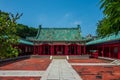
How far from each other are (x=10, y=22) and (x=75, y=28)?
5038 centimetres

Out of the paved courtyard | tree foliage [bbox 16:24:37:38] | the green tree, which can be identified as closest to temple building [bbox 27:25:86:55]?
the paved courtyard

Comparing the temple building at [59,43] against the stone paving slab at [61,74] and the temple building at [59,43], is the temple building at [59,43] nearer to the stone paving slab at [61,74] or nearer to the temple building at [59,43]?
the temple building at [59,43]

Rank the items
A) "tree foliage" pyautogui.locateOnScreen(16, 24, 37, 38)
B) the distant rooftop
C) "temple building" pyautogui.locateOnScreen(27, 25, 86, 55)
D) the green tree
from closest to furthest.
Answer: the green tree → "temple building" pyautogui.locateOnScreen(27, 25, 86, 55) → the distant rooftop → "tree foliage" pyautogui.locateOnScreen(16, 24, 37, 38)

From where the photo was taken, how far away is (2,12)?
788 centimetres

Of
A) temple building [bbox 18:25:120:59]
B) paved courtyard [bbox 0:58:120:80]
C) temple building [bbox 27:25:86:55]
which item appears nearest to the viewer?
paved courtyard [bbox 0:58:120:80]

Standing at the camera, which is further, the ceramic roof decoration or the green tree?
the ceramic roof decoration

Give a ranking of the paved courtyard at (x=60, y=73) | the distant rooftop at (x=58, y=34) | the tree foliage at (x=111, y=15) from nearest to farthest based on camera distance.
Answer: the tree foliage at (x=111, y=15) → the paved courtyard at (x=60, y=73) → the distant rooftop at (x=58, y=34)

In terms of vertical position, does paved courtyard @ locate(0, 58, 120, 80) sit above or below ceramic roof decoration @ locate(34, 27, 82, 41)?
below

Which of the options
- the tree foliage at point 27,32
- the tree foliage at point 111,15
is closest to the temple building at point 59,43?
the tree foliage at point 27,32

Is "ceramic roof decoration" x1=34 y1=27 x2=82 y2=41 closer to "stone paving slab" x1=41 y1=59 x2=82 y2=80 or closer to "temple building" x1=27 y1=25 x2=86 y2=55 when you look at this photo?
"temple building" x1=27 y1=25 x2=86 y2=55

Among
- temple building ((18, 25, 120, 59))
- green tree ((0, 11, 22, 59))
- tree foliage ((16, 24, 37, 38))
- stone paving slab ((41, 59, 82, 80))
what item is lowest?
stone paving slab ((41, 59, 82, 80))

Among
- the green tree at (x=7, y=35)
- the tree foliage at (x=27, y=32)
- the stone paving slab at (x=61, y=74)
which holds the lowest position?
the stone paving slab at (x=61, y=74)

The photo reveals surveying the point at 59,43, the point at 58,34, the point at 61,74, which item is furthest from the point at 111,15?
the point at 58,34

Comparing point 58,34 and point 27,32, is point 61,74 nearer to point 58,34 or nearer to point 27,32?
point 58,34
